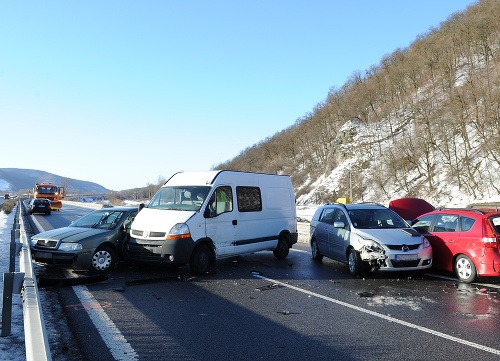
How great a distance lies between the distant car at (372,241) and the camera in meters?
9.16

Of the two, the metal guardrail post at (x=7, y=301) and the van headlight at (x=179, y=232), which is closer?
the metal guardrail post at (x=7, y=301)

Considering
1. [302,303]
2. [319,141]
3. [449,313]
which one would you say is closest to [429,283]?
[449,313]

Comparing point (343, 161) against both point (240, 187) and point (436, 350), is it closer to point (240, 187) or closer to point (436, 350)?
point (240, 187)

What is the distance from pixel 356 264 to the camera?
9.57m

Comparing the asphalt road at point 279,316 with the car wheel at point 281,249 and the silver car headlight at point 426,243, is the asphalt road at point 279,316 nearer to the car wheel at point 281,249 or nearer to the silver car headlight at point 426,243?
the silver car headlight at point 426,243

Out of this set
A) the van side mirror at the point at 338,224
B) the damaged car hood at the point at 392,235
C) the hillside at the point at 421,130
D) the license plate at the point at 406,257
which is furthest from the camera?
the hillside at the point at 421,130

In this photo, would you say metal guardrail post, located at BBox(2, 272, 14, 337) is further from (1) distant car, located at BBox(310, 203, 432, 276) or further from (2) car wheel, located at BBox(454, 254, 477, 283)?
(2) car wheel, located at BBox(454, 254, 477, 283)

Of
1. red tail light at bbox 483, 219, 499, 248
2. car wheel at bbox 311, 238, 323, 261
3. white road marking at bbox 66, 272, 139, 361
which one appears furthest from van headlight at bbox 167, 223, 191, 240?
red tail light at bbox 483, 219, 499, 248

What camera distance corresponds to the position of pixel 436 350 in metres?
4.95

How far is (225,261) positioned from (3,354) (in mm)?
7711

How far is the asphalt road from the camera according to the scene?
16.3 feet

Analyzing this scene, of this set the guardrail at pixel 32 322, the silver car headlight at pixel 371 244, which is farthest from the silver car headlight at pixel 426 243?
the guardrail at pixel 32 322

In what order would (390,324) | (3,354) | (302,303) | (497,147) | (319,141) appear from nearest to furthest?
(3,354) < (390,324) < (302,303) < (497,147) < (319,141)

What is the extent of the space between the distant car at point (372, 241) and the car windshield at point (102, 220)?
5.25 meters
